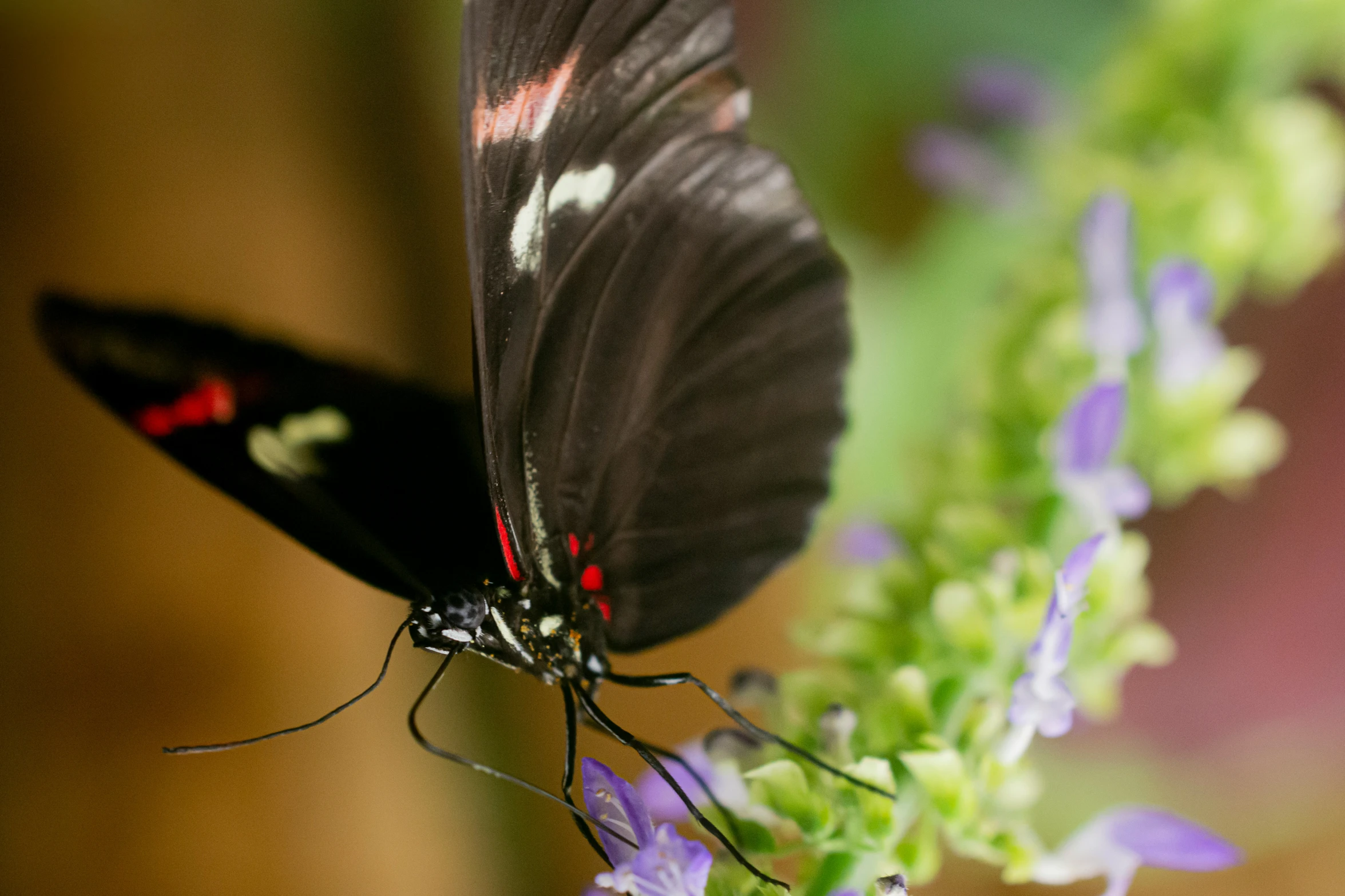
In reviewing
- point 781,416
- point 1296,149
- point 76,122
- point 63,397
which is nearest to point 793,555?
point 781,416

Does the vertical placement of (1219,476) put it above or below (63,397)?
above

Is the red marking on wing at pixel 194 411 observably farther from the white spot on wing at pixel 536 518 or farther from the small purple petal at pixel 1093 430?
the small purple petal at pixel 1093 430

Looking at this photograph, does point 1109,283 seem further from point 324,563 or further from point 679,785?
point 324,563

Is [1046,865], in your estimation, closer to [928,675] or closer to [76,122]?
[928,675]

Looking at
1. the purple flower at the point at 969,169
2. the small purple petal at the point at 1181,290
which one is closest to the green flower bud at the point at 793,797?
the small purple petal at the point at 1181,290

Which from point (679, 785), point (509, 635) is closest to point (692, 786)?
point (679, 785)

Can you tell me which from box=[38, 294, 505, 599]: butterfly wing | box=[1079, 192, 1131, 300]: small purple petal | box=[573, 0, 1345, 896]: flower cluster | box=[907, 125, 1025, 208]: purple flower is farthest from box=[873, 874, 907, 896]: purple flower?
box=[907, 125, 1025, 208]: purple flower
